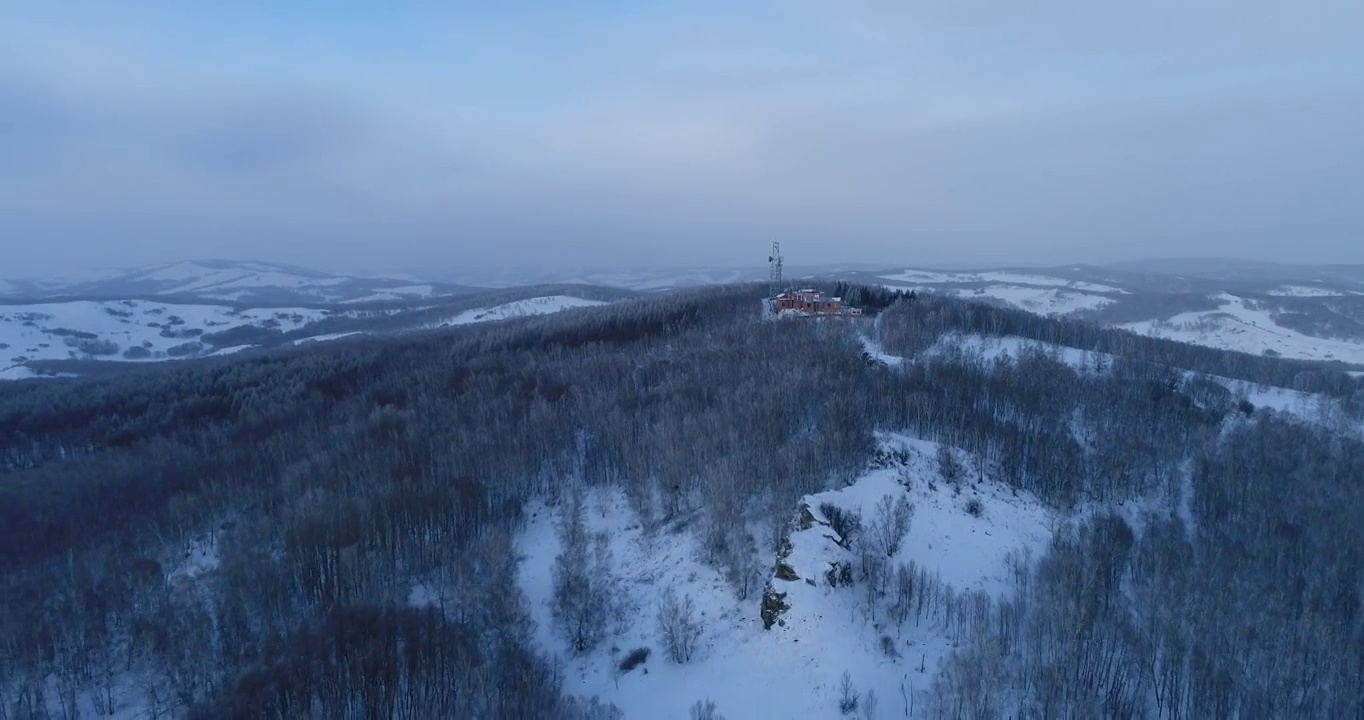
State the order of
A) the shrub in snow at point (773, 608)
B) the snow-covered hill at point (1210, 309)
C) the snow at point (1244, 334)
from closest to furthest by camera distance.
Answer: the shrub in snow at point (773, 608), the snow at point (1244, 334), the snow-covered hill at point (1210, 309)

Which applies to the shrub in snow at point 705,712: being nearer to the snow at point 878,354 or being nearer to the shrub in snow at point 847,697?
the shrub in snow at point 847,697

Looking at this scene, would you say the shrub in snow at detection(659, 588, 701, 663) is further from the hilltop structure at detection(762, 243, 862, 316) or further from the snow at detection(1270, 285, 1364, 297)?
the snow at detection(1270, 285, 1364, 297)

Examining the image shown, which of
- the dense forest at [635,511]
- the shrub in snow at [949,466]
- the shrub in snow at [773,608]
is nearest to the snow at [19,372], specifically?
the dense forest at [635,511]

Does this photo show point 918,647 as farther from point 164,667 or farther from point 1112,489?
point 164,667

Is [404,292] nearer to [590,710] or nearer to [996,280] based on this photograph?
[996,280]

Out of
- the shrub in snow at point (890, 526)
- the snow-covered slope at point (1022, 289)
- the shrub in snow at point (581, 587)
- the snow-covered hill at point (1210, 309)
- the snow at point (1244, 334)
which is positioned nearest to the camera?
the shrub in snow at point (581, 587)
